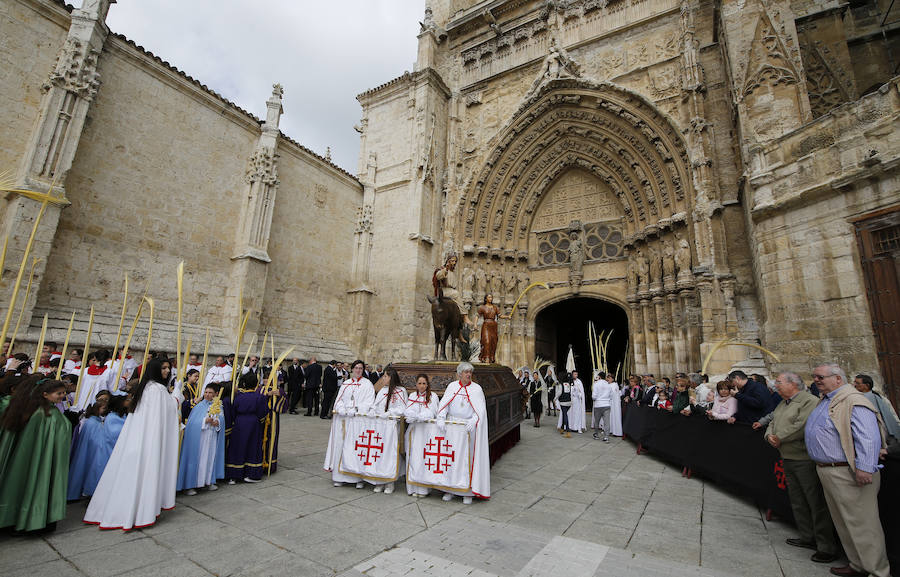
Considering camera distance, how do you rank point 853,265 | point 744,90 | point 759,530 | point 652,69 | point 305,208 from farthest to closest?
point 305,208 → point 652,69 → point 744,90 → point 853,265 → point 759,530

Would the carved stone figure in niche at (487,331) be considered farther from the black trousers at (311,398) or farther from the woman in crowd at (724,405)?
the black trousers at (311,398)

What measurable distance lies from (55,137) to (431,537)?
10702 mm

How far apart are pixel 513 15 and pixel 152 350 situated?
1737 centimetres

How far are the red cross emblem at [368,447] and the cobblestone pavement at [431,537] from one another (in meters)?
0.34

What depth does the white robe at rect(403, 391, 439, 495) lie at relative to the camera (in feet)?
14.0

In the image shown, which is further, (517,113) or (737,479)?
(517,113)

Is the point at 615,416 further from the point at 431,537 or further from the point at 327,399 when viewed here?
the point at 431,537

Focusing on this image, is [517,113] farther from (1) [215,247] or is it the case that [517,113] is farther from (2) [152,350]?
(2) [152,350]

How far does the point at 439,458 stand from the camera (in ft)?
13.8

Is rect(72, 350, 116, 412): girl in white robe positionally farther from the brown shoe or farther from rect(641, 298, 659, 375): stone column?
rect(641, 298, 659, 375): stone column

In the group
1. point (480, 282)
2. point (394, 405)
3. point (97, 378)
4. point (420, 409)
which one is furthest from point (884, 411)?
point (480, 282)

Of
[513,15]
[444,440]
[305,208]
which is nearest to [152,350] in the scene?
[305,208]

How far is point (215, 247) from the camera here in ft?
37.3

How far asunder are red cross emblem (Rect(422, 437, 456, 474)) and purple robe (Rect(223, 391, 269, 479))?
1974mm
